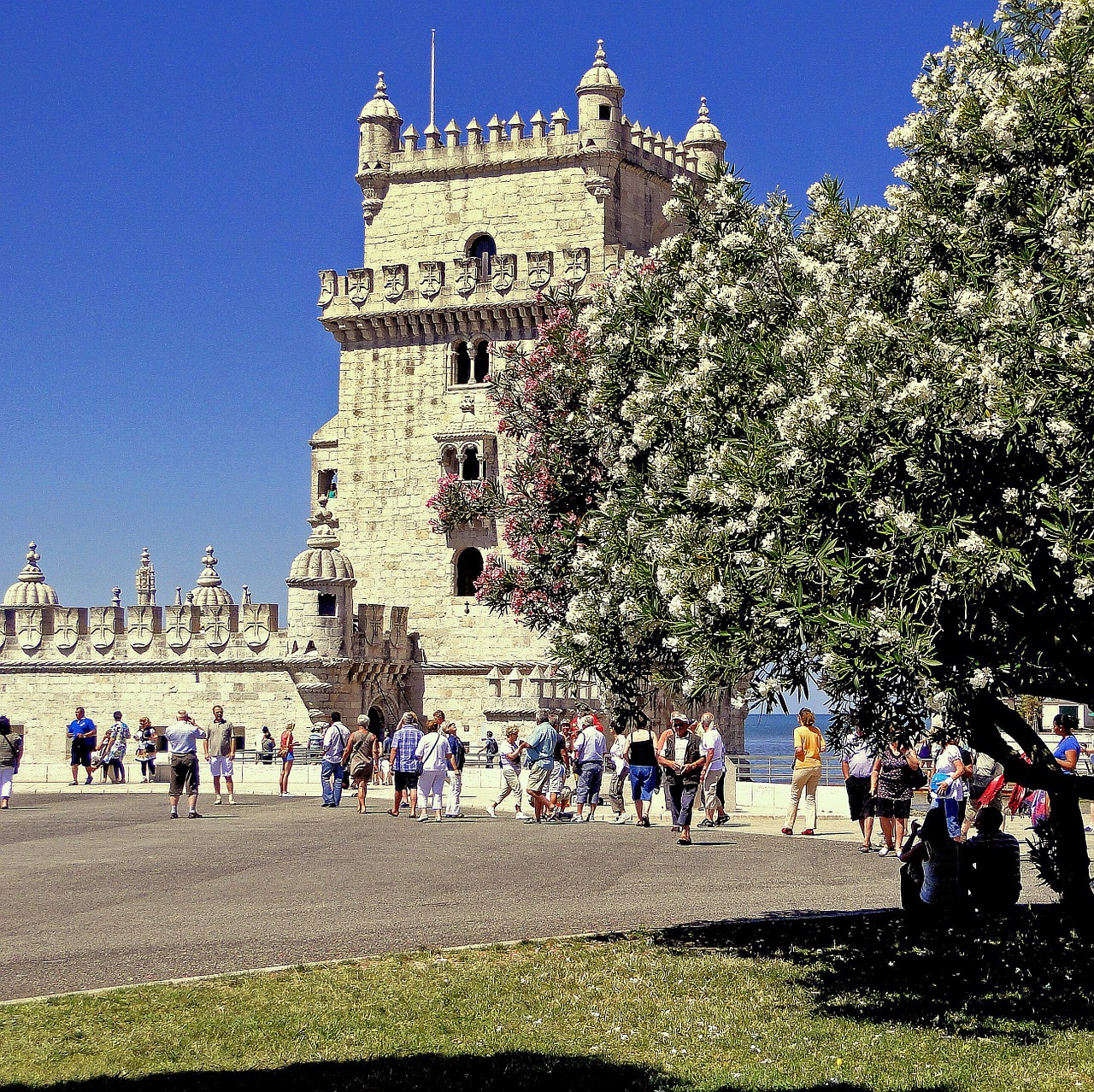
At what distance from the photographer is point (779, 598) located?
9.84 meters

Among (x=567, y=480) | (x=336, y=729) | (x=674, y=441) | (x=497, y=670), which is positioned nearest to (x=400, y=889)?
(x=567, y=480)

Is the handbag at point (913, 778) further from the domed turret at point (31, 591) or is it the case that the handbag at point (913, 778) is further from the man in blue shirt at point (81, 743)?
the domed turret at point (31, 591)

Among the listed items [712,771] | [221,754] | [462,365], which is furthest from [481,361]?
[712,771]

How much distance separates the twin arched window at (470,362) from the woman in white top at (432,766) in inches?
969

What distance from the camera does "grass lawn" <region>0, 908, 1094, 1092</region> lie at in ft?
28.9

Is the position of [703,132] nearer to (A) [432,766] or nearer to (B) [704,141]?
(B) [704,141]

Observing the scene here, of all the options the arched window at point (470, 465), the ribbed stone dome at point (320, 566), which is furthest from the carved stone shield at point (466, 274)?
the ribbed stone dome at point (320, 566)

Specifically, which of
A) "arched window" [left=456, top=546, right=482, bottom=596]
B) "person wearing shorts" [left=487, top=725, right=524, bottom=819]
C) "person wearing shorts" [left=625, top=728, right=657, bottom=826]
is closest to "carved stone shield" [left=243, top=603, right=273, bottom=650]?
A: "arched window" [left=456, top=546, right=482, bottom=596]

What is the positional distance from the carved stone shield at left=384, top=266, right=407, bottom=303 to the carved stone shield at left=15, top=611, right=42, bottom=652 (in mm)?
14548

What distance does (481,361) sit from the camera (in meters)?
48.1

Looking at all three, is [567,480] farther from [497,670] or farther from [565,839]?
[497,670]

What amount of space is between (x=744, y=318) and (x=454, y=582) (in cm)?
3617

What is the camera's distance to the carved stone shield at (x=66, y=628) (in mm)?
47344

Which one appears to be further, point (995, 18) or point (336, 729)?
point (336, 729)
